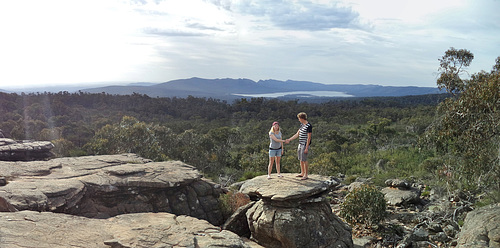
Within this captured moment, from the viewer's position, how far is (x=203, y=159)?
1080 inches

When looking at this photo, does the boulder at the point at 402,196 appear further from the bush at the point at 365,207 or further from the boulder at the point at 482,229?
the boulder at the point at 482,229

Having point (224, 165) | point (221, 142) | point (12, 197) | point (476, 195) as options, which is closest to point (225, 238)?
point (12, 197)

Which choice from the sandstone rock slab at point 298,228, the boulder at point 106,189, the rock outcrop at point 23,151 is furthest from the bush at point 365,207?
the rock outcrop at point 23,151

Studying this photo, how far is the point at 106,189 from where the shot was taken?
37.0 ft

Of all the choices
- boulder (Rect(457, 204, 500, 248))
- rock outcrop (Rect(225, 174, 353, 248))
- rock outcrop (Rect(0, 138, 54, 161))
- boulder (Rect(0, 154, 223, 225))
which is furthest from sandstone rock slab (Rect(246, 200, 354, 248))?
rock outcrop (Rect(0, 138, 54, 161))

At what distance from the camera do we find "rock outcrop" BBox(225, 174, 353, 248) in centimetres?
1058

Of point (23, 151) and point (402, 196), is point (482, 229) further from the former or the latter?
point (23, 151)

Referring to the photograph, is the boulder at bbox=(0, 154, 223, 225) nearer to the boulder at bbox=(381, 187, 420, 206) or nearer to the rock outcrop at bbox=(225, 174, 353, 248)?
the rock outcrop at bbox=(225, 174, 353, 248)

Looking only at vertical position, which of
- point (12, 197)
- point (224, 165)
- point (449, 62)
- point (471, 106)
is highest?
point (449, 62)

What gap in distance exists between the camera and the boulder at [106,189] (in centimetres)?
989

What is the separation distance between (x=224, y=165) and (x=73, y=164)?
53.7ft

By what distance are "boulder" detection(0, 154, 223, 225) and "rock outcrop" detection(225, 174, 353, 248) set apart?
8.35ft

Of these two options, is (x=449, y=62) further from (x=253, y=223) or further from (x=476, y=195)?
(x=253, y=223)

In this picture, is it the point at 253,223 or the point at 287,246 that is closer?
the point at 287,246
